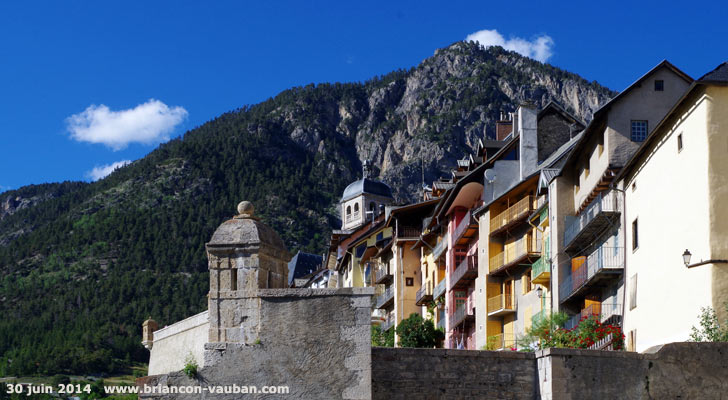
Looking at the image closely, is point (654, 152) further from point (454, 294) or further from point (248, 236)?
point (454, 294)

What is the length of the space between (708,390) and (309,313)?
971cm

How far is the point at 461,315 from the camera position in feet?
197

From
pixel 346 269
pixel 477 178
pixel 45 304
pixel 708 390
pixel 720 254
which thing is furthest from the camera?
pixel 45 304

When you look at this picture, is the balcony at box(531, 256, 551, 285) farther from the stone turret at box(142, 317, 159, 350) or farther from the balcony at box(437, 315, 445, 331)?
the stone turret at box(142, 317, 159, 350)

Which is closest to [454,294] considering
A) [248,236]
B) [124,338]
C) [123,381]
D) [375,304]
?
[375,304]

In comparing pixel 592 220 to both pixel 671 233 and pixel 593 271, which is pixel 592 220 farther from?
pixel 671 233

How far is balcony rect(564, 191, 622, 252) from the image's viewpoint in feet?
131

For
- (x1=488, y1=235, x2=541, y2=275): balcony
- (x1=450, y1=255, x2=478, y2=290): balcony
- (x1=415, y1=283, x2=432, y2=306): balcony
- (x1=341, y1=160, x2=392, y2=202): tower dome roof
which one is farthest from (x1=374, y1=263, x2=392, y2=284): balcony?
(x1=341, y1=160, x2=392, y2=202): tower dome roof

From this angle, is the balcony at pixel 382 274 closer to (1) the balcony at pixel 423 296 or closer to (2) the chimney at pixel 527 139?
(1) the balcony at pixel 423 296

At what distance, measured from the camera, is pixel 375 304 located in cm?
8381

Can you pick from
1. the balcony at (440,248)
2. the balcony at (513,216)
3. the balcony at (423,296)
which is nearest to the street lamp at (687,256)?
the balcony at (513,216)

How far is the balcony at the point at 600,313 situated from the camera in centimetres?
4003

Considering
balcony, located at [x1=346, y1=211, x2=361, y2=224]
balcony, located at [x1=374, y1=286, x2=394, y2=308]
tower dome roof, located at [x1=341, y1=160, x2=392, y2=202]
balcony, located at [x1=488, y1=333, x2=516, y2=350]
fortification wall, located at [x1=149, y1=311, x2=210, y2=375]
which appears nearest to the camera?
fortification wall, located at [x1=149, y1=311, x2=210, y2=375]

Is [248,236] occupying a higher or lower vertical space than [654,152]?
lower
